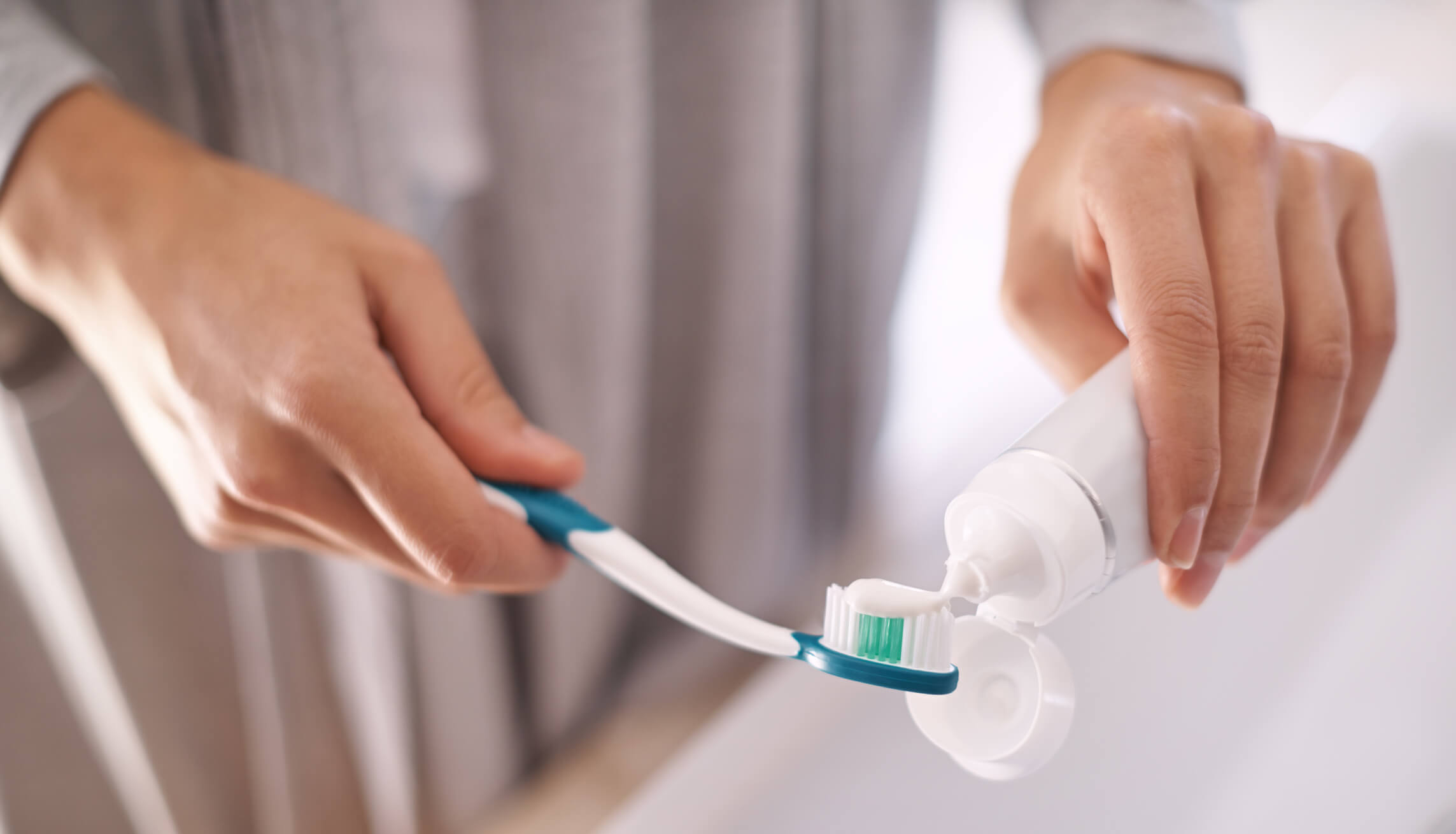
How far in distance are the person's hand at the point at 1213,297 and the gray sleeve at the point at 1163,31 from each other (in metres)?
0.04

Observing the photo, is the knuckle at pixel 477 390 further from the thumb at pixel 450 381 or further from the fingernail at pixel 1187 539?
the fingernail at pixel 1187 539

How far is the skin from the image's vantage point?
256 millimetres

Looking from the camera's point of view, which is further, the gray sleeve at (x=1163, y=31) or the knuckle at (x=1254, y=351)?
the gray sleeve at (x=1163, y=31)

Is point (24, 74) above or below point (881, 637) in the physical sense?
above

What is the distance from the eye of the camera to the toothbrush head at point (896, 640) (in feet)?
0.77

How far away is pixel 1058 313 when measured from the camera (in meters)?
0.32

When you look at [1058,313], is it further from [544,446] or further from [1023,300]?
[544,446]

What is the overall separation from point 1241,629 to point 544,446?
0.36 metres

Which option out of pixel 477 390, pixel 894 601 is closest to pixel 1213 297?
pixel 894 601

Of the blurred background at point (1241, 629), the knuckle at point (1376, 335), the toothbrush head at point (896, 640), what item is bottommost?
the blurred background at point (1241, 629)

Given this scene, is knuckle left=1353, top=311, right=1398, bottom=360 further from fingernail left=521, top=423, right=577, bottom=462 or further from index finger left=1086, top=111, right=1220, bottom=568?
fingernail left=521, top=423, right=577, bottom=462

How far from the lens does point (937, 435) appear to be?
0.67m

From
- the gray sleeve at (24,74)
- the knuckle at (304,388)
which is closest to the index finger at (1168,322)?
the knuckle at (304,388)

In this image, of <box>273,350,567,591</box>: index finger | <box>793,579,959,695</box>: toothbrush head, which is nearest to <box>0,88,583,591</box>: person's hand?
<box>273,350,567,591</box>: index finger
